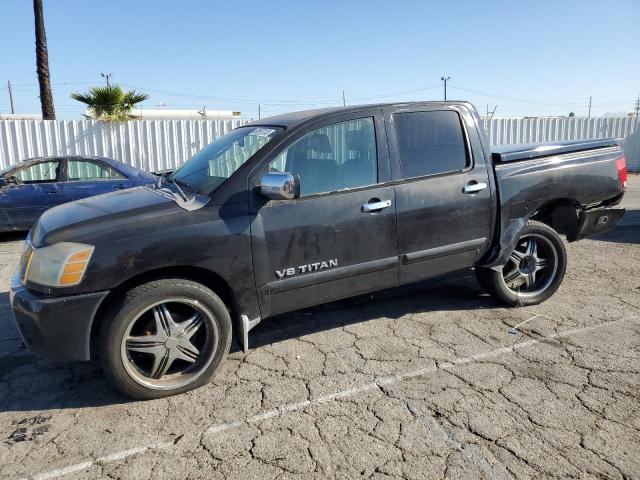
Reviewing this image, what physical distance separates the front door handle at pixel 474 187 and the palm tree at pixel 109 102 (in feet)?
39.6

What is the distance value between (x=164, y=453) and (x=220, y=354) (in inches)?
30.7

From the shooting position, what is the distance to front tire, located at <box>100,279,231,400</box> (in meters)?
2.97

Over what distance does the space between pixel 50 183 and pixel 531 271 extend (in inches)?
301

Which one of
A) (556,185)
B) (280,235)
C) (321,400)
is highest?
(556,185)

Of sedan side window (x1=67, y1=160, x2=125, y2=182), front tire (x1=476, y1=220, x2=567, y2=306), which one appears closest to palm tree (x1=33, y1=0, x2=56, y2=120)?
sedan side window (x1=67, y1=160, x2=125, y2=182)

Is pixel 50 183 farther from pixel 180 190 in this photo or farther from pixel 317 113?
pixel 317 113

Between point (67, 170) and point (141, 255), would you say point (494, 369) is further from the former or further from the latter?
point (67, 170)

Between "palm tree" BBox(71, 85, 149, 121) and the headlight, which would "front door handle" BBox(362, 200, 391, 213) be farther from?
"palm tree" BBox(71, 85, 149, 121)

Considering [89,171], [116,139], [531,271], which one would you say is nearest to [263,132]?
[531,271]

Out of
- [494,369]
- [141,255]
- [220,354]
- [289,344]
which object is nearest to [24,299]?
[141,255]

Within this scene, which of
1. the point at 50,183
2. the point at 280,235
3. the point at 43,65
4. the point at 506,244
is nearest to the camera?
the point at 280,235

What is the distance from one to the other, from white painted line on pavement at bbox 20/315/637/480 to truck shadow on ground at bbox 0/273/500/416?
0.60m

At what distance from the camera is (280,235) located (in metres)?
3.35

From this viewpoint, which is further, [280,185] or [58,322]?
[280,185]
